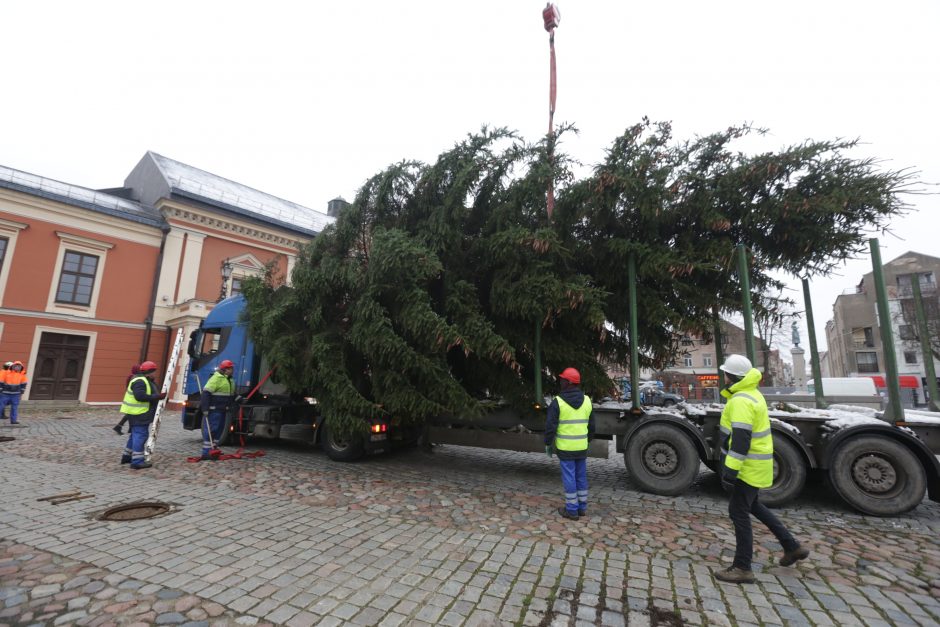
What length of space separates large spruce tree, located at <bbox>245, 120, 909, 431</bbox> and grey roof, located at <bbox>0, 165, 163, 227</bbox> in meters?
18.4

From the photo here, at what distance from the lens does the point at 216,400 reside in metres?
8.60

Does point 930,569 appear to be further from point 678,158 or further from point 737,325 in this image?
point 678,158

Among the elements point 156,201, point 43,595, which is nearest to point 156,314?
point 156,201

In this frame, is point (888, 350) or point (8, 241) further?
point (8, 241)

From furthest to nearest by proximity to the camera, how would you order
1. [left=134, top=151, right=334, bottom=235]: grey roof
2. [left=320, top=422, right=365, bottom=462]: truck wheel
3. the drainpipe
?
[left=134, top=151, right=334, bottom=235]: grey roof → the drainpipe → [left=320, top=422, right=365, bottom=462]: truck wheel

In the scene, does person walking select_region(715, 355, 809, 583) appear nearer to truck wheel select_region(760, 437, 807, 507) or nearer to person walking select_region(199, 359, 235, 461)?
truck wheel select_region(760, 437, 807, 507)

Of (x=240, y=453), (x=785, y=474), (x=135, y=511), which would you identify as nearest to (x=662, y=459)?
(x=785, y=474)

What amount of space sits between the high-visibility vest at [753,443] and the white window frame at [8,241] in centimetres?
2532

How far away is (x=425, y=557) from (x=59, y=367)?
75.1ft

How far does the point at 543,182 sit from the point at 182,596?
5832 millimetres

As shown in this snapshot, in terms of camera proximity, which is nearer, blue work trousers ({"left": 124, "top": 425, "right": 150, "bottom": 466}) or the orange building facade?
blue work trousers ({"left": 124, "top": 425, "right": 150, "bottom": 466})

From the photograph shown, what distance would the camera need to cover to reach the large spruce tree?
5965 millimetres

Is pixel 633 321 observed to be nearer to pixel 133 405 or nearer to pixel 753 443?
pixel 753 443

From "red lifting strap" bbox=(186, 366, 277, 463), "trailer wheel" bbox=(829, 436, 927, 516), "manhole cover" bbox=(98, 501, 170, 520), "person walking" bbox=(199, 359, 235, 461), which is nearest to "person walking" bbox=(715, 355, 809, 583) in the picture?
"trailer wheel" bbox=(829, 436, 927, 516)
